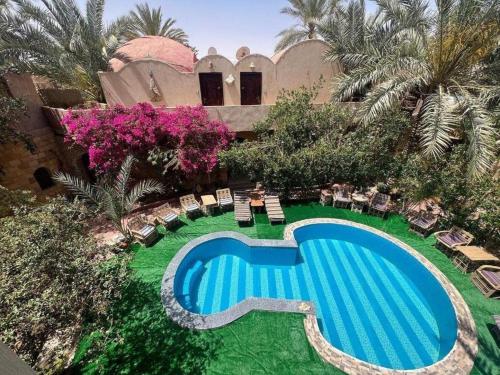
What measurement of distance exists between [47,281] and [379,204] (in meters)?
13.3

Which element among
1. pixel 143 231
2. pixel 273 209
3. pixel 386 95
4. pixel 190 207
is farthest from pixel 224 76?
pixel 143 231

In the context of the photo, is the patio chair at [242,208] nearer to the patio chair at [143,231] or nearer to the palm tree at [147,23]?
the patio chair at [143,231]

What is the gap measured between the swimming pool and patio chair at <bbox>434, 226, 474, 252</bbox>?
1.49m

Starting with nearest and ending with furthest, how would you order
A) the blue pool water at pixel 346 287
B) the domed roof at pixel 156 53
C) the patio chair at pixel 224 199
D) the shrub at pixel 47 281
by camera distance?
the shrub at pixel 47 281 → the blue pool water at pixel 346 287 → the patio chair at pixel 224 199 → the domed roof at pixel 156 53

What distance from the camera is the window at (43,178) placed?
14.9 metres

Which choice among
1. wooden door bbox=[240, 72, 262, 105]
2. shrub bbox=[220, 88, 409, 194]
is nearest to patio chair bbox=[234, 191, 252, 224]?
shrub bbox=[220, 88, 409, 194]

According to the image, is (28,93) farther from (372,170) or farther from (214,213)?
(372,170)

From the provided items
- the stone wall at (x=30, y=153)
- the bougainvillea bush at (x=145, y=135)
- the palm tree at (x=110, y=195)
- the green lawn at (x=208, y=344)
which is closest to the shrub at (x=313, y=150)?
the bougainvillea bush at (x=145, y=135)

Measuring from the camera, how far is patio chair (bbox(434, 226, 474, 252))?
32.3 feet

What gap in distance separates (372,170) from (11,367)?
564 inches

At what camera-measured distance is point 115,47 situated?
16781mm

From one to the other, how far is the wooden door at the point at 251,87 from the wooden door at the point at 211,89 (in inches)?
58.6

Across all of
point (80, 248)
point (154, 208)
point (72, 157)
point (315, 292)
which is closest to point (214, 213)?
point (154, 208)

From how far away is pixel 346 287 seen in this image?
933 cm
